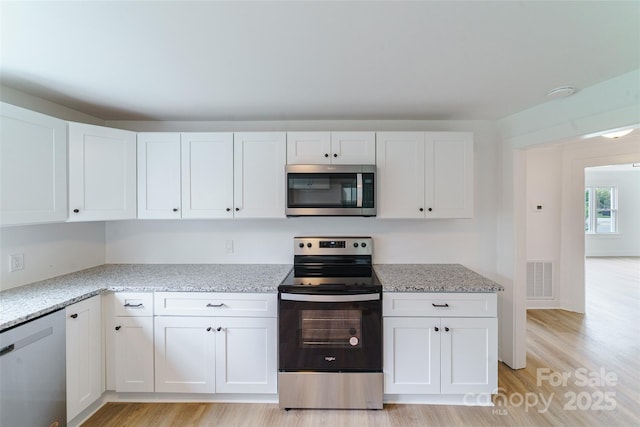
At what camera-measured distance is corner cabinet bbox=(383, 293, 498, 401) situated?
6.22 ft

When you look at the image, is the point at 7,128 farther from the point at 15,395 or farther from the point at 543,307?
the point at 543,307

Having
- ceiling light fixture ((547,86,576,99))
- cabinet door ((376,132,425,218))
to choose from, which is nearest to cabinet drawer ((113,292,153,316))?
cabinet door ((376,132,425,218))

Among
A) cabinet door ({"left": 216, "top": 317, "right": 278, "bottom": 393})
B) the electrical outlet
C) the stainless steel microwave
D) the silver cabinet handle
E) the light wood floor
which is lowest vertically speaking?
the light wood floor

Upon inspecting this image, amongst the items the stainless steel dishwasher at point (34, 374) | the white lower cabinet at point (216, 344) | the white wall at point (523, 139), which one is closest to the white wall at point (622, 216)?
the white wall at point (523, 139)

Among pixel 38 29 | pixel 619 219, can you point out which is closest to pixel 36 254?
pixel 38 29

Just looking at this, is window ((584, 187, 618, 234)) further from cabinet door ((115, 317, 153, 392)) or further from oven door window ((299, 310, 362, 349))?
cabinet door ((115, 317, 153, 392))

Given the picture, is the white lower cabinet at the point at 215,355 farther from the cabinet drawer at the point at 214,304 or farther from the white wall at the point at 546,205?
the white wall at the point at 546,205

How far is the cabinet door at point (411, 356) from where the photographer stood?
6.25 feet

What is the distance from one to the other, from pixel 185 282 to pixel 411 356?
1.79m

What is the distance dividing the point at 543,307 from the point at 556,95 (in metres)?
3.24

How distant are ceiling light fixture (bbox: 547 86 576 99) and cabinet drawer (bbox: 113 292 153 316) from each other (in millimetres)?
3235

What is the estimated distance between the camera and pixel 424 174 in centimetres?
225

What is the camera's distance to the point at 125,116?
7.91 ft

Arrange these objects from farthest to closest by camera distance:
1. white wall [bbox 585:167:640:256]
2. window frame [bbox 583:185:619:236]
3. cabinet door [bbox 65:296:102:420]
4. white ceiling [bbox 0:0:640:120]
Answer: window frame [bbox 583:185:619:236]
white wall [bbox 585:167:640:256]
cabinet door [bbox 65:296:102:420]
white ceiling [bbox 0:0:640:120]
